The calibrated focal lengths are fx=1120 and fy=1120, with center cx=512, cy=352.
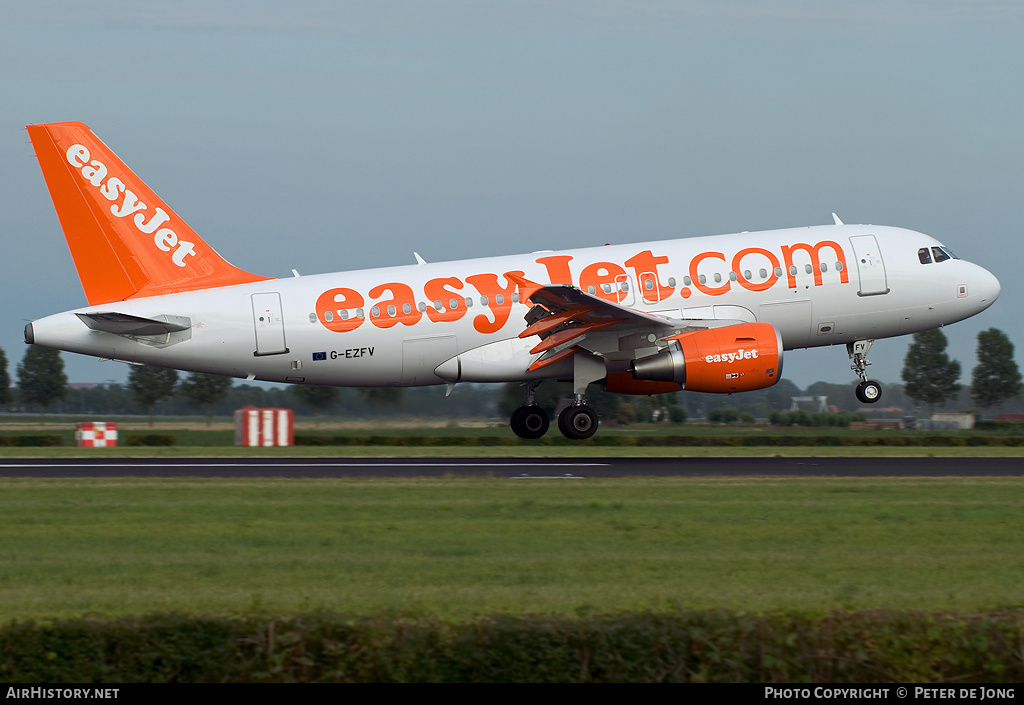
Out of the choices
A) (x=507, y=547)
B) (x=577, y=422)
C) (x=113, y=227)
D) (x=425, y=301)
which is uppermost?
(x=113, y=227)

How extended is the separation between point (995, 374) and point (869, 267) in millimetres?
42921

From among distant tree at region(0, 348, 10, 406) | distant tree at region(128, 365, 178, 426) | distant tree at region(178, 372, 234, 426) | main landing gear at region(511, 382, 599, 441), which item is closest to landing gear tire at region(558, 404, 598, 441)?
main landing gear at region(511, 382, 599, 441)

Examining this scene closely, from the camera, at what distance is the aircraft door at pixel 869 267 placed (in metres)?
30.4

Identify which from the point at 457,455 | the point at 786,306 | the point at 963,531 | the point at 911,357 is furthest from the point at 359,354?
the point at 911,357

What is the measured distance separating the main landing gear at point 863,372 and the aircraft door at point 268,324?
620 inches

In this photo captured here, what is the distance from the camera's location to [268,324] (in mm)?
29219

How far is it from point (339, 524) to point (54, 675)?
296 inches

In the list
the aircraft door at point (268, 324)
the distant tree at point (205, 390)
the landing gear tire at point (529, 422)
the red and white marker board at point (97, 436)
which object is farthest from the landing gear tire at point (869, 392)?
the distant tree at point (205, 390)

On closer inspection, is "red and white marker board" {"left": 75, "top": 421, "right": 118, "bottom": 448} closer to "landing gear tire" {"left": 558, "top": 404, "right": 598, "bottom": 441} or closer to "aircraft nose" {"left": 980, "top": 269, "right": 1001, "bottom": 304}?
"landing gear tire" {"left": 558, "top": 404, "right": 598, "bottom": 441}

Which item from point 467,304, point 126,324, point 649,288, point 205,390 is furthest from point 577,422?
point 205,390

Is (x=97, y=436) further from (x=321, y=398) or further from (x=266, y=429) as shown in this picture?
(x=321, y=398)

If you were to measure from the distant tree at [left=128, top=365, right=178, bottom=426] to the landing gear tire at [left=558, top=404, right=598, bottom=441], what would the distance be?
32272mm

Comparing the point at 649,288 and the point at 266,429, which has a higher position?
the point at 649,288
